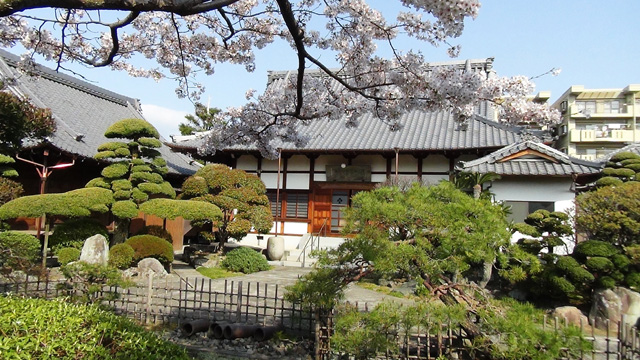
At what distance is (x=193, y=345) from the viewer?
5969 millimetres

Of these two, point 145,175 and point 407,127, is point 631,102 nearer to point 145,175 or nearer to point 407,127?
point 407,127

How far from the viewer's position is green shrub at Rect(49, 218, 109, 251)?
1166 cm

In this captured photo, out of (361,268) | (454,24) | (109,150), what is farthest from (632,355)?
(109,150)

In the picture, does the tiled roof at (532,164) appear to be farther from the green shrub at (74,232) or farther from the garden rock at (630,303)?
the green shrub at (74,232)

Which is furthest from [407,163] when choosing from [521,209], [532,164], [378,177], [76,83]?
[76,83]

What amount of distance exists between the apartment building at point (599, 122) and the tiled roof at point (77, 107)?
104ft

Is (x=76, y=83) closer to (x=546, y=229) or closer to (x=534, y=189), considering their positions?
(x=534, y=189)

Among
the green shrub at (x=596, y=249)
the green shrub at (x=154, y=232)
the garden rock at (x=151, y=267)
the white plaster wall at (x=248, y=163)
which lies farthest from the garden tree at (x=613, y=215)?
the white plaster wall at (x=248, y=163)

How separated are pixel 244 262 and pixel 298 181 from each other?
19.6ft

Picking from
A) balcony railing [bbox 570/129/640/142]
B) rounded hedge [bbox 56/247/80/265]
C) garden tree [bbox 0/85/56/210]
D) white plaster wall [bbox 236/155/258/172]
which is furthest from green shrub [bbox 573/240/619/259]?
balcony railing [bbox 570/129/640/142]

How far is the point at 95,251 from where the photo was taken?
1078 centimetres

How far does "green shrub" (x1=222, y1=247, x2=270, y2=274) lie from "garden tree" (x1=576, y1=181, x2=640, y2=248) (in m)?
8.79

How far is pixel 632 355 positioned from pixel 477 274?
5245mm

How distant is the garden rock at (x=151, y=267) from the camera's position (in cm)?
1130
